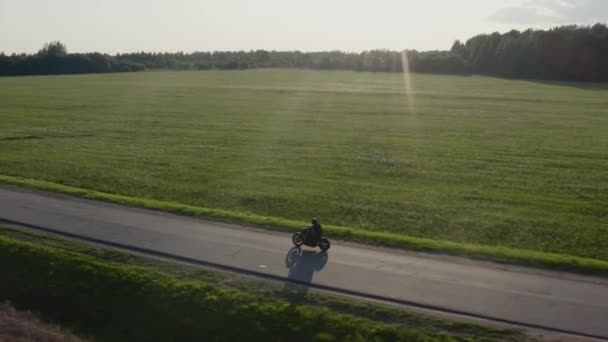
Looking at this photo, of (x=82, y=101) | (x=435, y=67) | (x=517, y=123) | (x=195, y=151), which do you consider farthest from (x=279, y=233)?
(x=435, y=67)

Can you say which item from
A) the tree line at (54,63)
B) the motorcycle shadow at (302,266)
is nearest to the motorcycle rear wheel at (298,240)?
the motorcycle shadow at (302,266)

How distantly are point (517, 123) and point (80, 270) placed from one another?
148 feet

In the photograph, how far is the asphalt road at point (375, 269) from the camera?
15273 mm

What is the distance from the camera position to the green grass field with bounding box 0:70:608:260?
23922 millimetres

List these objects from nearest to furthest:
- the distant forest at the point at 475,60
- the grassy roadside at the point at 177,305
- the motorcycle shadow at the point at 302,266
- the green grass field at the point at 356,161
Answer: the grassy roadside at the point at 177,305 < the motorcycle shadow at the point at 302,266 < the green grass field at the point at 356,161 < the distant forest at the point at 475,60

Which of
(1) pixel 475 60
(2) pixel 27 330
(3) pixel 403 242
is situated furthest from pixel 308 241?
(1) pixel 475 60

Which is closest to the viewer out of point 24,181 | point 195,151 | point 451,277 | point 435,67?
point 451,277

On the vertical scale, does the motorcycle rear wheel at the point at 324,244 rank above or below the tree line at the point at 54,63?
below

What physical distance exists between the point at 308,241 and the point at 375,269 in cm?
220

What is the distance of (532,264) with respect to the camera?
1841cm

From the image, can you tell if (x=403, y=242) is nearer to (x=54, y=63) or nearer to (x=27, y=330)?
(x=27, y=330)

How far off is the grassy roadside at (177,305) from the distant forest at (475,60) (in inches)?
4365

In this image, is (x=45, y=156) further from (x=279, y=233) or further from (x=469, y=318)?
(x=469, y=318)

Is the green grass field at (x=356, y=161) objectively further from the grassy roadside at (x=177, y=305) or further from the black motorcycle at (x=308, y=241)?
the grassy roadside at (x=177, y=305)
